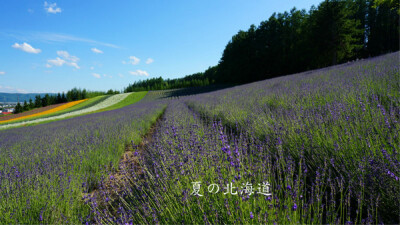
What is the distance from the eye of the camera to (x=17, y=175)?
97.4 inches

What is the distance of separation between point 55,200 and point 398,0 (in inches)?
838

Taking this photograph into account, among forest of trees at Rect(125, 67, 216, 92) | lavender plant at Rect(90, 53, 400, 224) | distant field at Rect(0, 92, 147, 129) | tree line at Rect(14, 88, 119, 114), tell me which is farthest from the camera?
forest of trees at Rect(125, 67, 216, 92)

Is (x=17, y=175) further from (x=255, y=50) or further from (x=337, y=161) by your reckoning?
(x=255, y=50)

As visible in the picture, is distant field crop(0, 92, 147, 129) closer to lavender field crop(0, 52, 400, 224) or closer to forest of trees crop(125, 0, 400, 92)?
lavender field crop(0, 52, 400, 224)

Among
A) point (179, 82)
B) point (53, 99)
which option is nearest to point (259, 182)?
point (53, 99)

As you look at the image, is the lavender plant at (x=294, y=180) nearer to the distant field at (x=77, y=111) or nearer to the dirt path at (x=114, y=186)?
the dirt path at (x=114, y=186)

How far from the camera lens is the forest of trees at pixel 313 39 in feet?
66.1

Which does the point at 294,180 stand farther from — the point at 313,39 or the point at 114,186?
the point at 313,39

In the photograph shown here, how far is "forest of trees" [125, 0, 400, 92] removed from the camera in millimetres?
20156

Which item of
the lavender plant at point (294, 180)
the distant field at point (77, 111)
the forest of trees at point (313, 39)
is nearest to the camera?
the lavender plant at point (294, 180)

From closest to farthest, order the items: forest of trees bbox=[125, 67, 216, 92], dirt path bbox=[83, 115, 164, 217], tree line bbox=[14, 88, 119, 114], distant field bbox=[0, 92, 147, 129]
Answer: dirt path bbox=[83, 115, 164, 217] < distant field bbox=[0, 92, 147, 129] < tree line bbox=[14, 88, 119, 114] < forest of trees bbox=[125, 67, 216, 92]

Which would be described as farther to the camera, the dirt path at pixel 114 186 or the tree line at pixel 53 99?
the tree line at pixel 53 99

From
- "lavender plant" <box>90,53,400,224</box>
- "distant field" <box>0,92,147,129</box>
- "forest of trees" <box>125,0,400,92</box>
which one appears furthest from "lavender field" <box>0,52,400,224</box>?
"forest of trees" <box>125,0,400,92</box>

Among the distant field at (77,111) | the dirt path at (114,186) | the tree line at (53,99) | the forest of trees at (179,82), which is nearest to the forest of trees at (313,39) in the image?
the forest of trees at (179,82)
